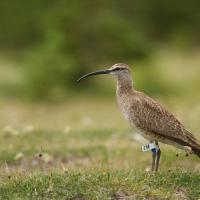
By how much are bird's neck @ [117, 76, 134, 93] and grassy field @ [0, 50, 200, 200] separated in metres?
1.00

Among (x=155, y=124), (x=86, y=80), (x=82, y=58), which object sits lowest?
(x=155, y=124)

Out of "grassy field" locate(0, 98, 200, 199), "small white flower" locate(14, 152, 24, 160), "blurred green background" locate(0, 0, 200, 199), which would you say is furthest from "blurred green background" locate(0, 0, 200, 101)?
"small white flower" locate(14, 152, 24, 160)

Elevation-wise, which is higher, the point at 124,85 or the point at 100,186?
the point at 124,85

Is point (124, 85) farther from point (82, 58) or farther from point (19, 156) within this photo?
point (82, 58)

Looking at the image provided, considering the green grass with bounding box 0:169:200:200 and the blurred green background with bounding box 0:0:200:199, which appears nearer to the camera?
the green grass with bounding box 0:169:200:200

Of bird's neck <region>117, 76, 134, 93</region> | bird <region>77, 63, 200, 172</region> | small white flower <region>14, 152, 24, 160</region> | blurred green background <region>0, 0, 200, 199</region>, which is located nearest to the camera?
bird <region>77, 63, 200, 172</region>

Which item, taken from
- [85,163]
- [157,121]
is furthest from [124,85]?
[85,163]

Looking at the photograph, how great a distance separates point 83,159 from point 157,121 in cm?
317

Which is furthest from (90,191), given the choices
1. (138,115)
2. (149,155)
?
(149,155)

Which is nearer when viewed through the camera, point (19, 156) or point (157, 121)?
point (157, 121)

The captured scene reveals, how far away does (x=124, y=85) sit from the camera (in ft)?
33.9

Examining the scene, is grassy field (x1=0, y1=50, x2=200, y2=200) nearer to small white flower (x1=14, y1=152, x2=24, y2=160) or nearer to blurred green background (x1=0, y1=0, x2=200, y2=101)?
small white flower (x1=14, y1=152, x2=24, y2=160)

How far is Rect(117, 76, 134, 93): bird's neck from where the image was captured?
10266 millimetres

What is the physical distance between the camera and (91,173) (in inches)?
362
